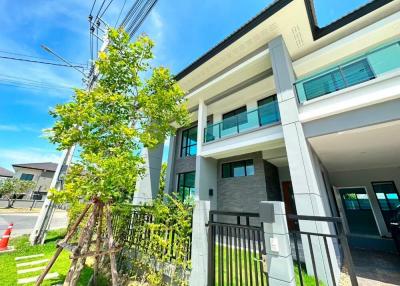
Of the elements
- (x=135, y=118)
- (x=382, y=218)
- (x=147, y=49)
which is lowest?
(x=382, y=218)

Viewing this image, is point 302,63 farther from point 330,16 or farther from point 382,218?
point 382,218

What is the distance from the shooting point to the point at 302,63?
7414 mm

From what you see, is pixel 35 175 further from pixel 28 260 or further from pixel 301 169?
pixel 301 169

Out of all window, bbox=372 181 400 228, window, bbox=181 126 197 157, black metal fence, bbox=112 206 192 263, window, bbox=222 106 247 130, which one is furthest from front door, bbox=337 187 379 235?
black metal fence, bbox=112 206 192 263

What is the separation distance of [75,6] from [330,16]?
10.1 metres

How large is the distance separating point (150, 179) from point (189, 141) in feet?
12.2

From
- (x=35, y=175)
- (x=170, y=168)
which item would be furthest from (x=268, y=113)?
(x=35, y=175)

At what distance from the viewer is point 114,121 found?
12.9 feet

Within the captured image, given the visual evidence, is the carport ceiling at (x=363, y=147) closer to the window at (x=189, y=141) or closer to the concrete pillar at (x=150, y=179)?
the window at (x=189, y=141)

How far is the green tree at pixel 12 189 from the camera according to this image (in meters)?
24.6

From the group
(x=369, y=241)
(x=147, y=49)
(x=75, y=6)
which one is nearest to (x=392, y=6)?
(x=147, y=49)

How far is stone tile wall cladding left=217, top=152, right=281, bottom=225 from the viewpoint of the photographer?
8.50m

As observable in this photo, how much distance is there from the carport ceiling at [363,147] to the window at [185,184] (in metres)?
6.92

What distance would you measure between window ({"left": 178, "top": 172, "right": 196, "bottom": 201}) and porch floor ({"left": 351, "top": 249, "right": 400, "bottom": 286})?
25.5ft
